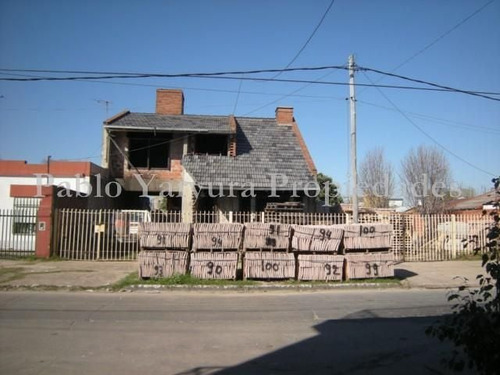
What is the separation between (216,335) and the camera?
7.44 meters

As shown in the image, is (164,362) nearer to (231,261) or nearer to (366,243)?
(231,261)

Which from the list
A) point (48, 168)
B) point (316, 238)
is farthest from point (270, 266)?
point (48, 168)

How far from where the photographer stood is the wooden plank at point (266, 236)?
13.6 metres

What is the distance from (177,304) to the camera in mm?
10406

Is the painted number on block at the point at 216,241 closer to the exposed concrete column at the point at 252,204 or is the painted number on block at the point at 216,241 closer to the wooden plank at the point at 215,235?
the wooden plank at the point at 215,235

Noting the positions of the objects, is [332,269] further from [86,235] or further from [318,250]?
[86,235]

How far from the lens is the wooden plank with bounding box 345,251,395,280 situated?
45.3 feet

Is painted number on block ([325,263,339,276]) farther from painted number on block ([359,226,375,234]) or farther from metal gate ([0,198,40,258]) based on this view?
metal gate ([0,198,40,258])

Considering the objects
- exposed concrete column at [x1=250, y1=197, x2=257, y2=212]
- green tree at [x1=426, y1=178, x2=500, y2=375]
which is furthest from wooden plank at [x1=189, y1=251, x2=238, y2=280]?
green tree at [x1=426, y1=178, x2=500, y2=375]

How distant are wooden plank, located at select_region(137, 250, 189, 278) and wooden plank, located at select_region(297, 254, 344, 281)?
11.4 ft

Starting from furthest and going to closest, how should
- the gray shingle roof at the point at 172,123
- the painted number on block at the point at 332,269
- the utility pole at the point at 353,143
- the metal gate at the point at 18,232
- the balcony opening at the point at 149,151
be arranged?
the balcony opening at the point at 149,151
the gray shingle roof at the point at 172,123
the metal gate at the point at 18,232
the utility pole at the point at 353,143
the painted number on block at the point at 332,269

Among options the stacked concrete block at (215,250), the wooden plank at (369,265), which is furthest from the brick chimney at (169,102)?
the wooden plank at (369,265)

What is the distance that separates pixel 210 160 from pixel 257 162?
2.29m

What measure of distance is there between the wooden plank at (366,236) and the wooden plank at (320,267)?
0.60 metres
